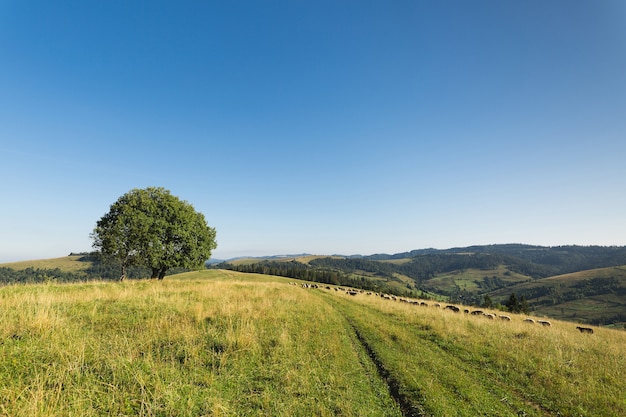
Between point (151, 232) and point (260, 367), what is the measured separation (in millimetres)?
30649

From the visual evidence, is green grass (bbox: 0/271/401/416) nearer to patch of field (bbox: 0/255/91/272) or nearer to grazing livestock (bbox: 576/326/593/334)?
grazing livestock (bbox: 576/326/593/334)

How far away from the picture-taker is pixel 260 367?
7.81 metres

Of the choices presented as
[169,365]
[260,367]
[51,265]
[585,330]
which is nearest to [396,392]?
[260,367]

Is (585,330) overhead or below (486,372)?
below

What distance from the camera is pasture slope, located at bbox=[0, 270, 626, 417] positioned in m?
5.42

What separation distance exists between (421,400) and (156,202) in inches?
1444

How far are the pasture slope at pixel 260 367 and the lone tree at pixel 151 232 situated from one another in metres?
20.5

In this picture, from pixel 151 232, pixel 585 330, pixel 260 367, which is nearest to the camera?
pixel 260 367

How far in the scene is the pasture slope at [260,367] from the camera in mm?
5415

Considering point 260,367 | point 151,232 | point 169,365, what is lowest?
point 260,367

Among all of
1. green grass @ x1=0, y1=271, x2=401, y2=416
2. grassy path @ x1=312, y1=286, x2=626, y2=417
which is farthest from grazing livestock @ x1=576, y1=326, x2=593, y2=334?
green grass @ x1=0, y1=271, x2=401, y2=416

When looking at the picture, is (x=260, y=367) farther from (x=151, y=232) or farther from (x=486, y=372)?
(x=151, y=232)

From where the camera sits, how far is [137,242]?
102 ft

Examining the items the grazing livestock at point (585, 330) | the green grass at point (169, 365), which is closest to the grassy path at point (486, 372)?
the green grass at point (169, 365)
